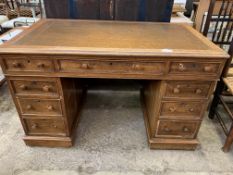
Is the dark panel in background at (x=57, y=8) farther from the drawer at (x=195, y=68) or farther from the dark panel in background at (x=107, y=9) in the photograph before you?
the drawer at (x=195, y=68)

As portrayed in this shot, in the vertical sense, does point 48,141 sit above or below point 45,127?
below

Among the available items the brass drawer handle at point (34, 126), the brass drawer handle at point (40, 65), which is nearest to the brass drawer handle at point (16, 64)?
the brass drawer handle at point (40, 65)

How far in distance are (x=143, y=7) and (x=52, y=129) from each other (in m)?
1.33

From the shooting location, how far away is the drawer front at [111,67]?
3.45ft

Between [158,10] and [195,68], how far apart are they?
33.5 inches

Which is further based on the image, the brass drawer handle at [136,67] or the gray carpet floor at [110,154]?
the gray carpet floor at [110,154]

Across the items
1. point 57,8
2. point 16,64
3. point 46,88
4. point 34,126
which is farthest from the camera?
point 57,8

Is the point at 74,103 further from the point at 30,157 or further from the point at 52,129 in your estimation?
the point at 30,157

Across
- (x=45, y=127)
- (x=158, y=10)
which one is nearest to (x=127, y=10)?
(x=158, y=10)

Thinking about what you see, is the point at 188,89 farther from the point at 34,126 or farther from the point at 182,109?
the point at 34,126

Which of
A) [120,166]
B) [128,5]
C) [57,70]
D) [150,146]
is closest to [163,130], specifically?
[150,146]

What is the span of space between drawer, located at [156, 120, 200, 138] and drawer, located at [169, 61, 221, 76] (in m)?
0.41

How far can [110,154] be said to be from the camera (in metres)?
1.39

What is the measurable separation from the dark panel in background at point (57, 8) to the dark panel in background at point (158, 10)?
0.75m
